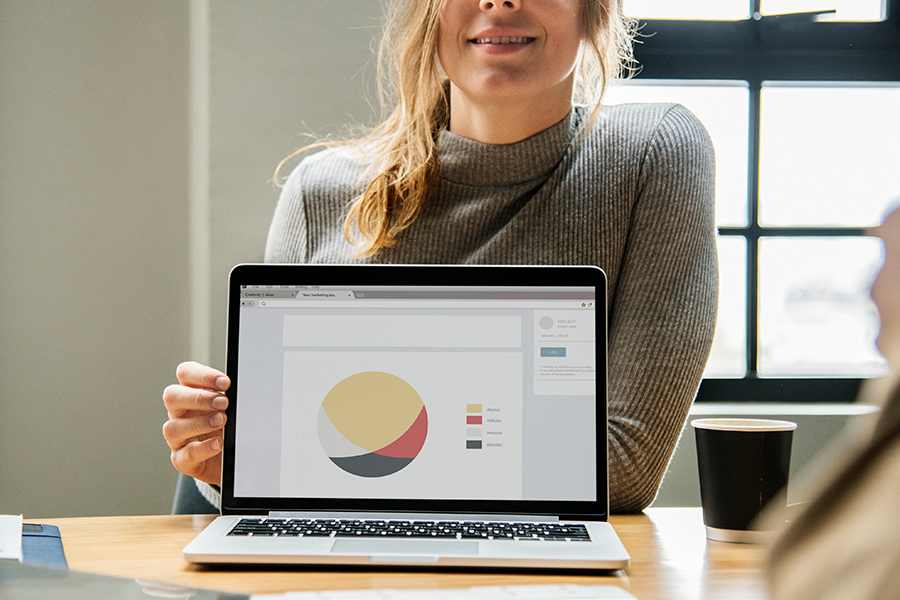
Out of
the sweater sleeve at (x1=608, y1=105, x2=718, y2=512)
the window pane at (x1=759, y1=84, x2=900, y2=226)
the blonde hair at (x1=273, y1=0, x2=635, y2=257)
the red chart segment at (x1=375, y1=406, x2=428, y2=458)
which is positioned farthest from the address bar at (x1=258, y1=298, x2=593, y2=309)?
the window pane at (x1=759, y1=84, x2=900, y2=226)

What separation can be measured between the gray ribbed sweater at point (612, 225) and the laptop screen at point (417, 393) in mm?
243

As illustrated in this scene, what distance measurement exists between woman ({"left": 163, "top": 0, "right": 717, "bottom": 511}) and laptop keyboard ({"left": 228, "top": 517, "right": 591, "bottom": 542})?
0.28m

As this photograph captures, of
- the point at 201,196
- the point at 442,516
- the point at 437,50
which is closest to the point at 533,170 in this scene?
the point at 437,50

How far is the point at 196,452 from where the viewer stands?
3.03ft

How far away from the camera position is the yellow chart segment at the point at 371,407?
832 mm

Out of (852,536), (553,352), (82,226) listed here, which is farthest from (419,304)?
(82,226)

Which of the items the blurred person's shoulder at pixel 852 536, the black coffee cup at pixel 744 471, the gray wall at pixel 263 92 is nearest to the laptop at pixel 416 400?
the black coffee cup at pixel 744 471

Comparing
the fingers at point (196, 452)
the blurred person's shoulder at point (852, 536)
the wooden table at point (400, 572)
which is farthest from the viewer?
the fingers at point (196, 452)

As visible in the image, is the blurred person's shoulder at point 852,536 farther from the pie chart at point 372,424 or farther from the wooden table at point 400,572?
the pie chart at point 372,424

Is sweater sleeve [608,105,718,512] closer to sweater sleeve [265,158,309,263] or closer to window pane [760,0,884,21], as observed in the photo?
sweater sleeve [265,158,309,263]

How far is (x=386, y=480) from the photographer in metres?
0.83

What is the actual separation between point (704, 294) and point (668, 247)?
0.22ft

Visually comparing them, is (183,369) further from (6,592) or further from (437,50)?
(437,50)

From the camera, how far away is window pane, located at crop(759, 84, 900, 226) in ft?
6.85
